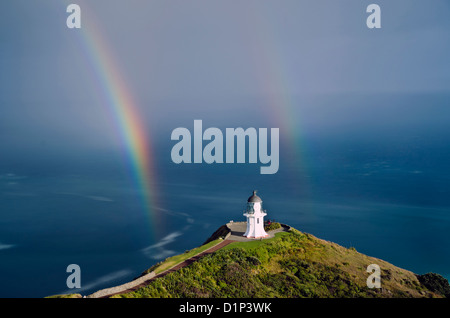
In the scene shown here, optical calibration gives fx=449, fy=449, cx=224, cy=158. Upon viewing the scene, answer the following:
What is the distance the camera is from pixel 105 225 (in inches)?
3836

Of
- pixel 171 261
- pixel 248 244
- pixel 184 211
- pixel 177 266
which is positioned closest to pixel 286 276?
pixel 248 244

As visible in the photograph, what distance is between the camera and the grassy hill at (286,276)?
3612cm

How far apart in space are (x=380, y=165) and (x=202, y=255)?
14027 centimetres

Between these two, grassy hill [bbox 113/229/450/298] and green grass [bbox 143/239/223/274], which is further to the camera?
green grass [bbox 143/239/223/274]

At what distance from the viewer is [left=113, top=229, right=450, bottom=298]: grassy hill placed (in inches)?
1422

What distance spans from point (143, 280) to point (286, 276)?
13138 millimetres

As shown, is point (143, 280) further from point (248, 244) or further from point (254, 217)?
point (254, 217)

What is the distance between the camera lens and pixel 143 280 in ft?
118

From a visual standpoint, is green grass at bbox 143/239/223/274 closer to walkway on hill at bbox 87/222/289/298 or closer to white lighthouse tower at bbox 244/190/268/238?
walkway on hill at bbox 87/222/289/298

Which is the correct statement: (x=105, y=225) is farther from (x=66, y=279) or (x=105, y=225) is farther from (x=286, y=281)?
(x=286, y=281)

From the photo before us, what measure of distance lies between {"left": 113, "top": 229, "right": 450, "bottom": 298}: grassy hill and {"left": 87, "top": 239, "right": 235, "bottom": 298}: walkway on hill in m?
0.99

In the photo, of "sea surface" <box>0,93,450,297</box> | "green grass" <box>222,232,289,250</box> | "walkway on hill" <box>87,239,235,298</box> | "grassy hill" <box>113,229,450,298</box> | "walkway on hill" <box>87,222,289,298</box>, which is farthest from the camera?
"sea surface" <box>0,93,450,297</box>

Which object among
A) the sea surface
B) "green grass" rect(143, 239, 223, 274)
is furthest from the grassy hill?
the sea surface
